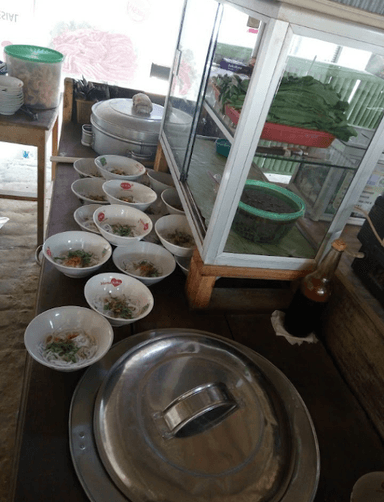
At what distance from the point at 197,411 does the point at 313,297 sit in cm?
53

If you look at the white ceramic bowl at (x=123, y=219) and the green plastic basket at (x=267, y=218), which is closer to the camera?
the green plastic basket at (x=267, y=218)

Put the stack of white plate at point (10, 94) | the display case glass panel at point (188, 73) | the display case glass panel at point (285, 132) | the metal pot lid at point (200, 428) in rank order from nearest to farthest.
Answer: the metal pot lid at point (200, 428) → the display case glass panel at point (285, 132) → the display case glass panel at point (188, 73) → the stack of white plate at point (10, 94)

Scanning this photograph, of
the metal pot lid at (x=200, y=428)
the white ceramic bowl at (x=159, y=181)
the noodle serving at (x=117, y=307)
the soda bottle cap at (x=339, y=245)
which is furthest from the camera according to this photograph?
the white ceramic bowl at (x=159, y=181)

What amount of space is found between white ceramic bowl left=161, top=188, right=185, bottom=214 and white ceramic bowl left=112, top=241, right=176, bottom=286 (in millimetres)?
276

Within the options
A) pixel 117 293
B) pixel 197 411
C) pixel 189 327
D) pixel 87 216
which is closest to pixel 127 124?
pixel 87 216

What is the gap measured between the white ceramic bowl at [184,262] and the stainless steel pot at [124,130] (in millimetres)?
948

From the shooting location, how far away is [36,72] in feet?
6.97

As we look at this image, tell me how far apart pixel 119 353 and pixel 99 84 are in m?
2.17

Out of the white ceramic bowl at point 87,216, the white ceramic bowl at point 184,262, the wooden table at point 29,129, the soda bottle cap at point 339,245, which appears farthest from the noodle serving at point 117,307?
the wooden table at point 29,129

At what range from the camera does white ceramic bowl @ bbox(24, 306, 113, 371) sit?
38.9 inches

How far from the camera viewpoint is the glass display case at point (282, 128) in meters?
0.87

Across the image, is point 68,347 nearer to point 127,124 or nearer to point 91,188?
point 91,188

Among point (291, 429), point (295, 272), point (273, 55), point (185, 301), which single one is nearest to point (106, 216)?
point (185, 301)

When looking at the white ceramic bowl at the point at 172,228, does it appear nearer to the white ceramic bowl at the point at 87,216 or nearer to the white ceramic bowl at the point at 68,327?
the white ceramic bowl at the point at 87,216
